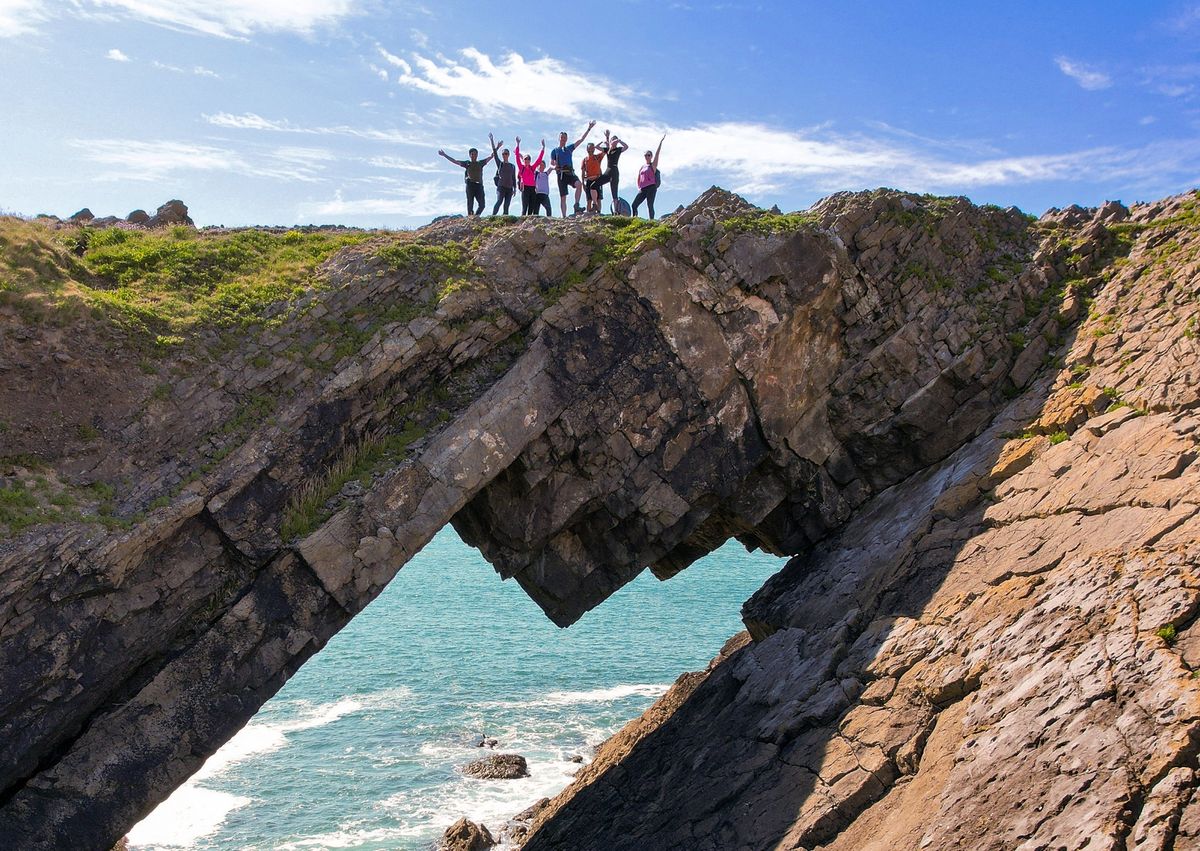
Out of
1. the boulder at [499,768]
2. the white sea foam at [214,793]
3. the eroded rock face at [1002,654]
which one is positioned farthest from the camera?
the boulder at [499,768]

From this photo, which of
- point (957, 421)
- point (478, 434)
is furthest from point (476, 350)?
point (957, 421)

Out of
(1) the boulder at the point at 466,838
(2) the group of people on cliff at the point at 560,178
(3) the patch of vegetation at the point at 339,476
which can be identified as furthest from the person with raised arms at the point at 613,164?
(1) the boulder at the point at 466,838

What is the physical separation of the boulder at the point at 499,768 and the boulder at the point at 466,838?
5.15m

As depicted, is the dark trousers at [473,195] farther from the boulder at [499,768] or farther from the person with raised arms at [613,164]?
the boulder at [499,768]

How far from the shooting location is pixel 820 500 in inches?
989

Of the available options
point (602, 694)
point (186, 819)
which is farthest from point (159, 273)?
point (602, 694)

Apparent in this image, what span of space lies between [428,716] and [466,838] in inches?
540

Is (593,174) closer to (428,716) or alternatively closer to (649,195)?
(649,195)

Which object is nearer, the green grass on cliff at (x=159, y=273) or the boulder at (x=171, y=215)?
the green grass on cliff at (x=159, y=273)

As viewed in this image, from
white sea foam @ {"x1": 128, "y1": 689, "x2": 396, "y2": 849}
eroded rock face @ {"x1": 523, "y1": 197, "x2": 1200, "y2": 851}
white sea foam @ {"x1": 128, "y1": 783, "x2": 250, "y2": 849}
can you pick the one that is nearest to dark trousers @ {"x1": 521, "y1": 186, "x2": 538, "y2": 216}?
eroded rock face @ {"x1": 523, "y1": 197, "x2": 1200, "y2": 851}

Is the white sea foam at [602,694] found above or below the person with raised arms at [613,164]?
below

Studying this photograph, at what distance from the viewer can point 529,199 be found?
28.9 m

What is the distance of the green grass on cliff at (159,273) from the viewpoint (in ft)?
71.6

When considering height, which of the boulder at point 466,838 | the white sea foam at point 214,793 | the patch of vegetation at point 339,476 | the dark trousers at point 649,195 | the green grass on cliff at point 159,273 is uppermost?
the dark trousers at point 649,195
